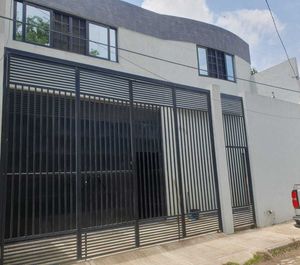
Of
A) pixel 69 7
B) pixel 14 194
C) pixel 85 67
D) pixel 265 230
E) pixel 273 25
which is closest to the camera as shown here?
pixel 14 194

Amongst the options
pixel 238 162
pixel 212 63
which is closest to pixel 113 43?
pixel 212 63

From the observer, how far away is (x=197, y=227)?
7262mm

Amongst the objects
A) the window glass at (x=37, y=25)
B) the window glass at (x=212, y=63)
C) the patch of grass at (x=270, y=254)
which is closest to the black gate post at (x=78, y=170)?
the patch of grass at (x=270, y=254)

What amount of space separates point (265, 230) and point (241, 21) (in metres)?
5.83

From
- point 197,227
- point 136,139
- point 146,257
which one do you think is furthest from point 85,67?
point 197,227

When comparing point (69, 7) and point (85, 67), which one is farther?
point (69, 7)

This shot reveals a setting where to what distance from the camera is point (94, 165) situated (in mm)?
5980

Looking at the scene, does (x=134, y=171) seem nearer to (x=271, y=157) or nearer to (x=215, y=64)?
(x=271, y=157)

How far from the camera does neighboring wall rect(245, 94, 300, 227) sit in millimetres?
8656

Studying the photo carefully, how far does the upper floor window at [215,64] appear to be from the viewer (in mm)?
13576

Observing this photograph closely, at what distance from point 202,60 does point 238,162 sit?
654cm

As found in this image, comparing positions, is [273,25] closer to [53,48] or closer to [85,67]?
[85,67]

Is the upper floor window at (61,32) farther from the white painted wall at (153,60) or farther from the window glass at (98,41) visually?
the white painted wall at (153,60)

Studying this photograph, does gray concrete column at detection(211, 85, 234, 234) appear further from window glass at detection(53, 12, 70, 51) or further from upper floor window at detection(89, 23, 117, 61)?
window glass at detection(53, 12, 70, 51)
